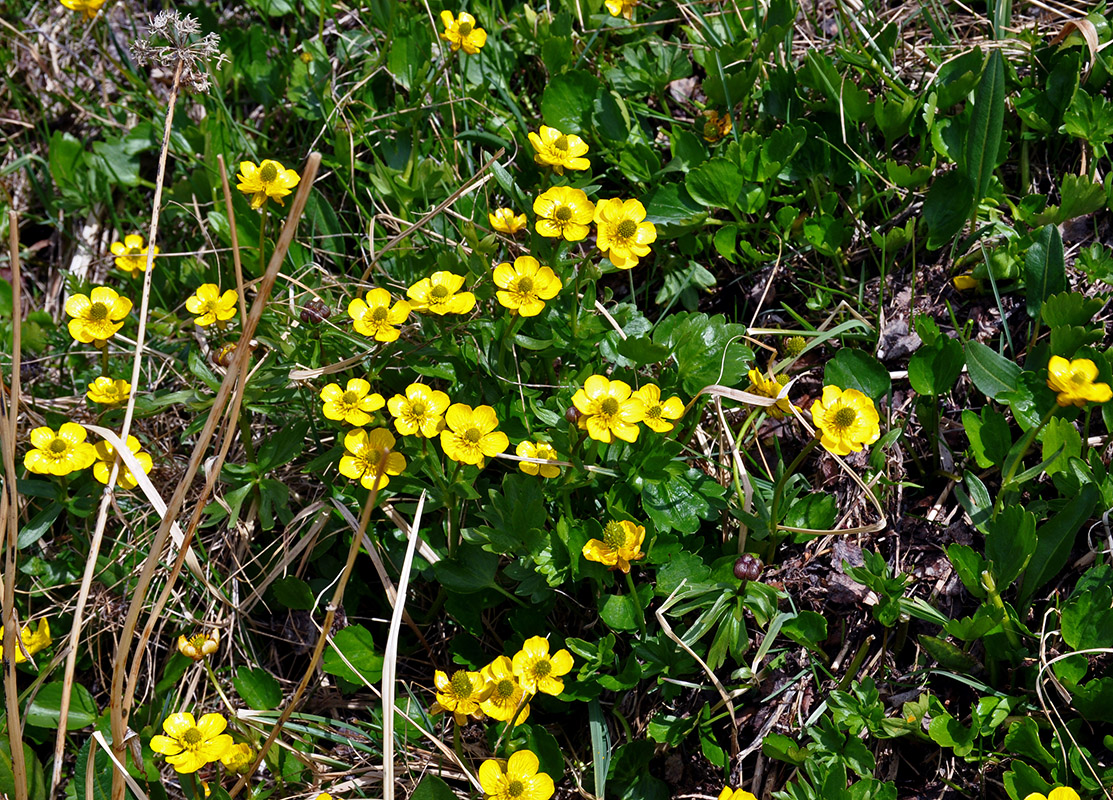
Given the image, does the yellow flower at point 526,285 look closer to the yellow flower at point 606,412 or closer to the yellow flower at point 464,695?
the yellow flower at point 606,412

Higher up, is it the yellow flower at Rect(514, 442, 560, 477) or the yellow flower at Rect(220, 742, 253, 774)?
the yellow flower at Rect(514, 442, 560, 477)

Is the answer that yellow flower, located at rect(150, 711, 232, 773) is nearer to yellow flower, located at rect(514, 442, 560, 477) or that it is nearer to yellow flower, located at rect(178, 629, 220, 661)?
yellow flower, located at rect(178, 629, 220, 661)

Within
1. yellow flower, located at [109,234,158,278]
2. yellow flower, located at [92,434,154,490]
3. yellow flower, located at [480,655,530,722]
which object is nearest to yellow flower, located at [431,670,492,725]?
yellow flower, located at [480,655,530,722]

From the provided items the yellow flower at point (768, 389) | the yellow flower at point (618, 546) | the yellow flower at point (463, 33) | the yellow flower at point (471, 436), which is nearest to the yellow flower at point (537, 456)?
the yellow flower at point (471, 436)

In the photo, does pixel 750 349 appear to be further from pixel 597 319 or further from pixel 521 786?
pixel 521 786

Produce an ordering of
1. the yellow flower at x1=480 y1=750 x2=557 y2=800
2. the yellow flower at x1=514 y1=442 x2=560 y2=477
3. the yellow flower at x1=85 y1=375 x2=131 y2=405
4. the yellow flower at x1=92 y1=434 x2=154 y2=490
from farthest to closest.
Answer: the yellow flower at x1=85 y1=375 x2=131 y2=405 → the yellow flower at x1=92 y1=434 x2=154 y2=490 → the yellow flower at x1=514 y1=442 x2=560 y2=477 → the yellow flower at x1=480 y1=750 x2=557 y2=800

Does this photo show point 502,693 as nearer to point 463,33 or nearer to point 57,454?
point 57,454
